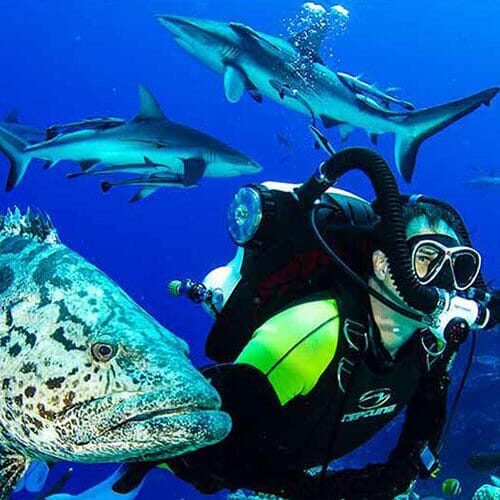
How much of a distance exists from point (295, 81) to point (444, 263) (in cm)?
373

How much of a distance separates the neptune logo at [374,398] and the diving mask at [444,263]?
63cm

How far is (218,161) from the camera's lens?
21.8ft

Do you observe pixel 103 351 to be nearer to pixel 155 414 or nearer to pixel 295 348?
pixel 155 414

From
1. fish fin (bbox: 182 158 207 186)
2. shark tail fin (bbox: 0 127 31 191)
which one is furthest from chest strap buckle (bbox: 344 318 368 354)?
shark tail fin (bbox: 0 127 31 191)

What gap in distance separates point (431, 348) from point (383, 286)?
372mm

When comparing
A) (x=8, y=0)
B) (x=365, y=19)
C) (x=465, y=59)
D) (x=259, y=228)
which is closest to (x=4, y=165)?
(x=8, y=0)

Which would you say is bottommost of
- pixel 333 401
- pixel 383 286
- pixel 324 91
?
pixel 333 401

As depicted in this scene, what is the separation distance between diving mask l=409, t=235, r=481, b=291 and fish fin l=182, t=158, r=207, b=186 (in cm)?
321

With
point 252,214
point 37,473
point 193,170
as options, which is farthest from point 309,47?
point 37,473

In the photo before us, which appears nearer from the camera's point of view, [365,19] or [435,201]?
[435,201]

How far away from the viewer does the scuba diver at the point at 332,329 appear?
2471 mm

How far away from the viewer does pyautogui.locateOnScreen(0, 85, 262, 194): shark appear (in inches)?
226

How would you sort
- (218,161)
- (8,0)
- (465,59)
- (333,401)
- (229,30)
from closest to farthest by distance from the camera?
1. (333,401)
2. (229,30)
3. (218,161)
4. (8,0)
5. (465,59)

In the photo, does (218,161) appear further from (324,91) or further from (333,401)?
(333,401)
